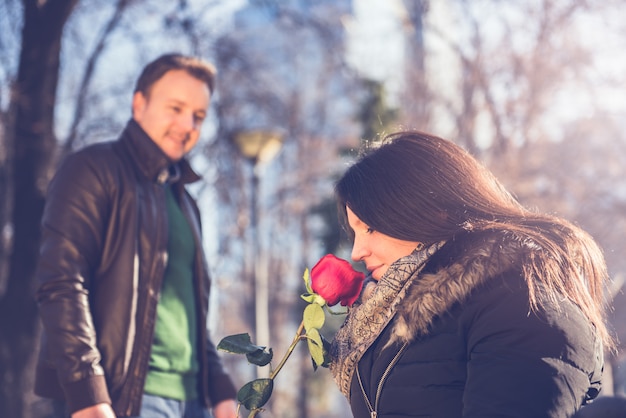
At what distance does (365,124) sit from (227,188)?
3885 millimetres

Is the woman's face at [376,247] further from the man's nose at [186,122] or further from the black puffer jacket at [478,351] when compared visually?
the man's nose at [186,122]

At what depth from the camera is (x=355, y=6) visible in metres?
19.4

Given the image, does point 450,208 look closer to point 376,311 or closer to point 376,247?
point 376,247

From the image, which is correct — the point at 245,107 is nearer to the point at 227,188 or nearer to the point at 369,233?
the point at 227,188

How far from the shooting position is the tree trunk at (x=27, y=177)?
6426 mm

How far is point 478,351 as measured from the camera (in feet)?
7.27

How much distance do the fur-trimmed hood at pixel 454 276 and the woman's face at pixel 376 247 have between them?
0.43 feet

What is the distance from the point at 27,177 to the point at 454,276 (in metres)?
5.06

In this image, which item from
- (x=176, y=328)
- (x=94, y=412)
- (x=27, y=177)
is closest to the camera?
(x=94, y=412)

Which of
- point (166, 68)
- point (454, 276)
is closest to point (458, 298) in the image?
point (454, 276)

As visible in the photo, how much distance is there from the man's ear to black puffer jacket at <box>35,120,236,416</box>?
0.28 metres

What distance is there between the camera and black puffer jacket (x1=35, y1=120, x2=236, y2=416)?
3164 millimetres

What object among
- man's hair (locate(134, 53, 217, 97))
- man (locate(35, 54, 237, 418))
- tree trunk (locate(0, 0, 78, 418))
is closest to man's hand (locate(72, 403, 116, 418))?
man (locate(35, 54, 237, 418))

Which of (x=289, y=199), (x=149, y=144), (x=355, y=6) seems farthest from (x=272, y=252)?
(x=149, y=144)
